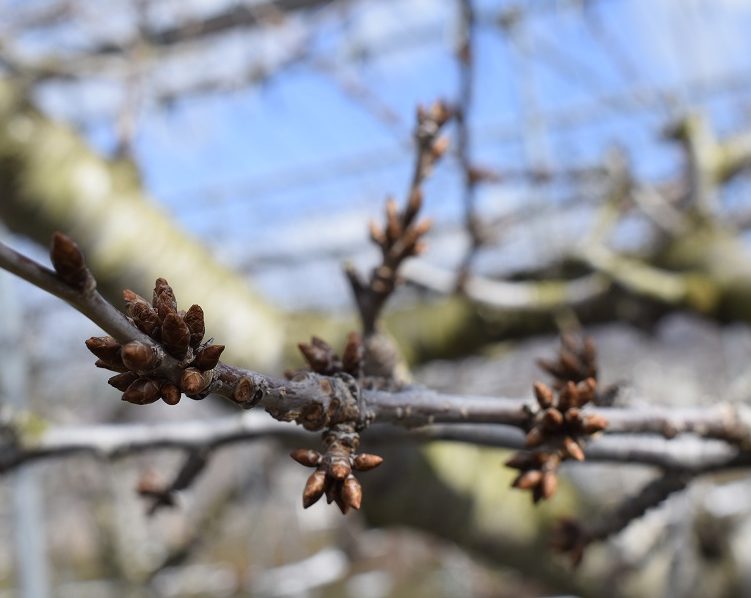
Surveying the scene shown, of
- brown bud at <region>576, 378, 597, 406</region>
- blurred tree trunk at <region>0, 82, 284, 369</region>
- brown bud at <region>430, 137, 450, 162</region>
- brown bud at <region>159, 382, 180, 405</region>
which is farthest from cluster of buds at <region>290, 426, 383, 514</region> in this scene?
blurred tree trunk at <region>0, 82, 284, 369</region>

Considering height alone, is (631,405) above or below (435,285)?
below

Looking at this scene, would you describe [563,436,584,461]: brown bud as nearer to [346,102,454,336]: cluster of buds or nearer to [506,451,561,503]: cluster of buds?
[506,451,561,503]: cluster of buds

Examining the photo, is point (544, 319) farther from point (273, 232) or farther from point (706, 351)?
point (706, 351)

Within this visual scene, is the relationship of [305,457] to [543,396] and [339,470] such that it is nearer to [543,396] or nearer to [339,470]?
[339,470]

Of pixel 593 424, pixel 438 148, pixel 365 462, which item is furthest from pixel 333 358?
pixel 438 148

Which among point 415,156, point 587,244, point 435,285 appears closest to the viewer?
point 415,156

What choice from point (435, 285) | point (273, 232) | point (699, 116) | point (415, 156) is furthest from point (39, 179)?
point (273, 232)
